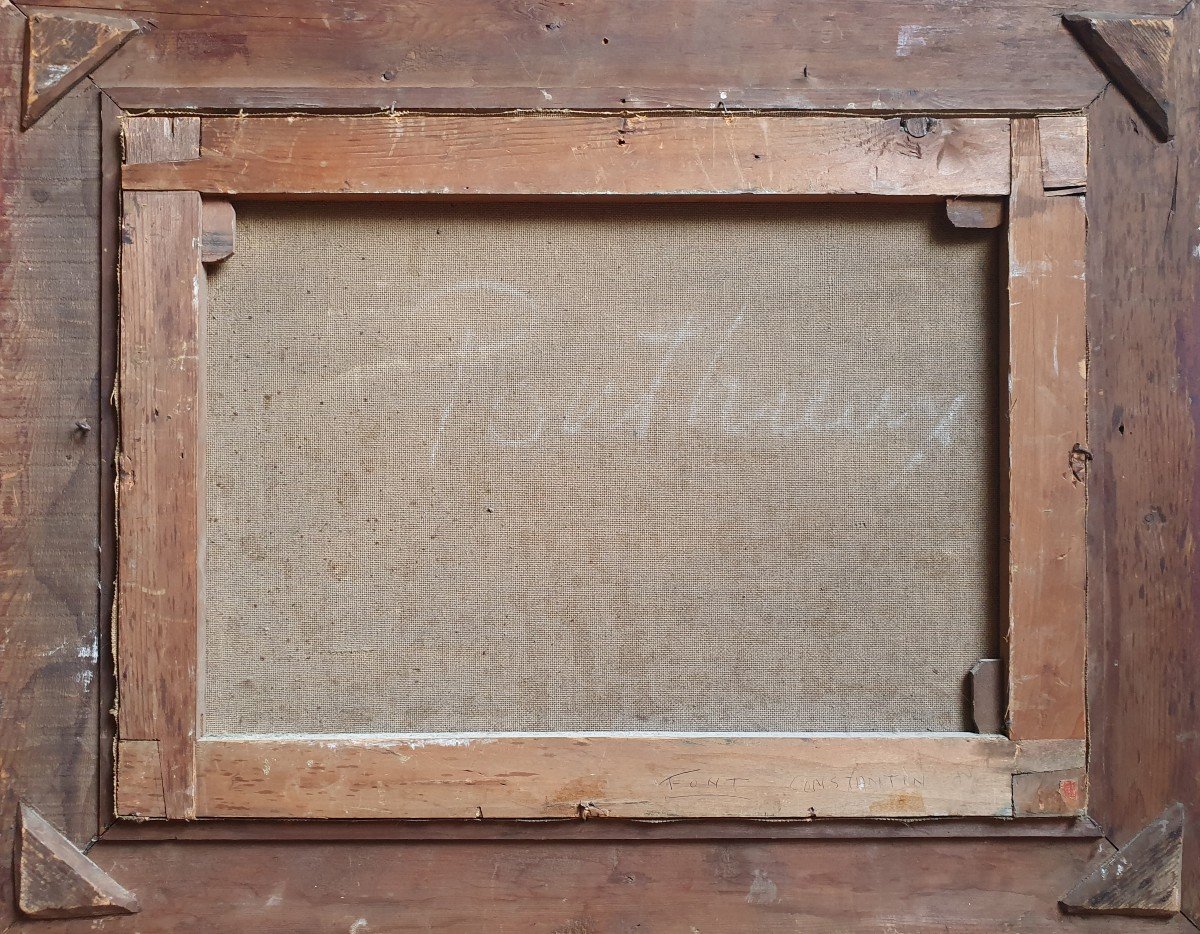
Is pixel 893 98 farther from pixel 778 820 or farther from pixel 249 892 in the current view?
pixel 249 892

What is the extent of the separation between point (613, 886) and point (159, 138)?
1426 millimetres

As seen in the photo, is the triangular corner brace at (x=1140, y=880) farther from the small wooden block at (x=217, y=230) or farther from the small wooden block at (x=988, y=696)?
the small wooden block at (x=217, y=230)

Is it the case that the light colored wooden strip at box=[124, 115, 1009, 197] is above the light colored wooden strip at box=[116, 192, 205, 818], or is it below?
above

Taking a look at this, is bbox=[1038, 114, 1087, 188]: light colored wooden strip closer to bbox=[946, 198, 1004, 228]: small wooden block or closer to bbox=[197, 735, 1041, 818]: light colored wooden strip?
→ bbox=[946, 198, 1004, 228]: small wooden block

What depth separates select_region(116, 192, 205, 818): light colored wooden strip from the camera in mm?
1290

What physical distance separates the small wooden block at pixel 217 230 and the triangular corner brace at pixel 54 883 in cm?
95

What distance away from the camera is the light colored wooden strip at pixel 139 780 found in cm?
128

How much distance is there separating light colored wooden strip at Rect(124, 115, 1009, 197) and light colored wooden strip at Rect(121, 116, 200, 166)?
201 millimetres

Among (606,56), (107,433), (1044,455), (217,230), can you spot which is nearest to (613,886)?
(1044,455)

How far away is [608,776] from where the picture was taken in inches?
51.3


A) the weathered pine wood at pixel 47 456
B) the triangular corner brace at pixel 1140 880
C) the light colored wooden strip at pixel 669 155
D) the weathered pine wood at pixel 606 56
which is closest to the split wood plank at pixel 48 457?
the weathered pine wood at pixel 47 456

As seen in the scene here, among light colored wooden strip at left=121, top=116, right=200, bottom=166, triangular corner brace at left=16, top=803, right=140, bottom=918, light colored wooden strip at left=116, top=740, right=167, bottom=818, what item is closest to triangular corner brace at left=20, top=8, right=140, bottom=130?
light colored wooden strip at left=121, top=116, right=200, bottom=166

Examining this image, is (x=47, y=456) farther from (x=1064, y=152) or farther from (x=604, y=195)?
(x=1064, y=152)

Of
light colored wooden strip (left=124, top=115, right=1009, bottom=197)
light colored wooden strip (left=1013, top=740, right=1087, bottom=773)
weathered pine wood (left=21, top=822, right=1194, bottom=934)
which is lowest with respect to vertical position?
weathered pine wood (left=21, top=822, right=1194, bottom=934)
